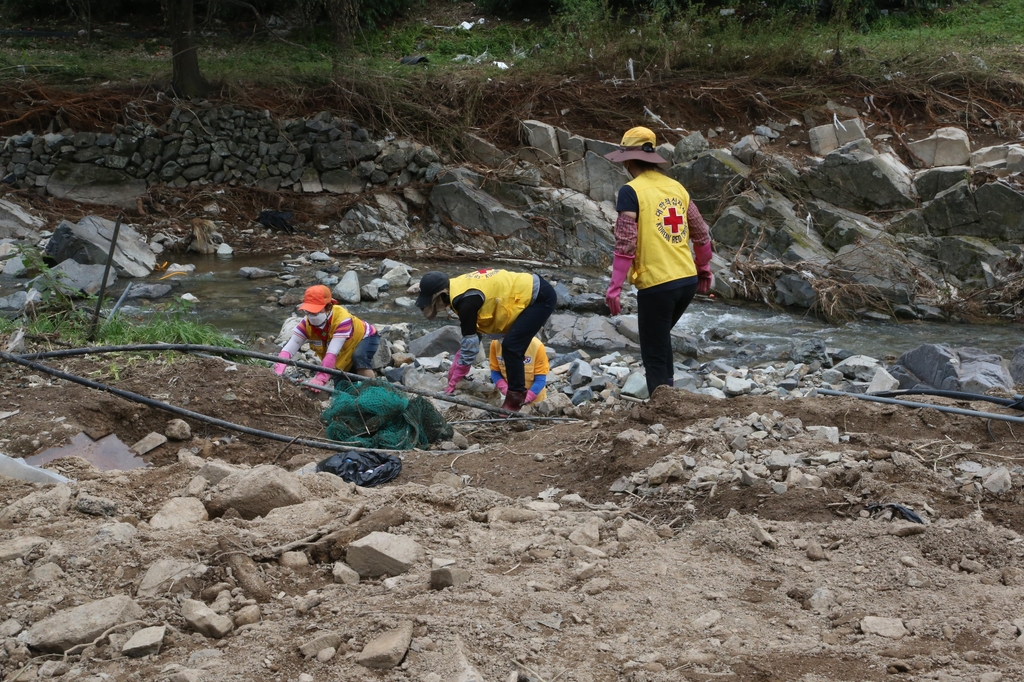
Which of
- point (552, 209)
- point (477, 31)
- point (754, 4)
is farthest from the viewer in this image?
point (477, 31)

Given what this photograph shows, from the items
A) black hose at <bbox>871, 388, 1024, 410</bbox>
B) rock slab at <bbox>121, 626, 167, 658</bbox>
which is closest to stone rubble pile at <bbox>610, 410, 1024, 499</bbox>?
black hose at <bbox>871, 388, 1024, 410</bbox>

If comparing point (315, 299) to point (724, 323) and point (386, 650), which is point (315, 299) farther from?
point (724, 323)

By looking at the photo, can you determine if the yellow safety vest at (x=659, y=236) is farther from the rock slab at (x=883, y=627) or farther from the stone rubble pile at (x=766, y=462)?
the rock slab at (x=883, y=627)

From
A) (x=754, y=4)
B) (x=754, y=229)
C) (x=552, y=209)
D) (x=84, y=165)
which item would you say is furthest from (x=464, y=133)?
(x=754, y=4)

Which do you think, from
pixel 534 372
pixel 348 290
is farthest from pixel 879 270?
pixel 534 372

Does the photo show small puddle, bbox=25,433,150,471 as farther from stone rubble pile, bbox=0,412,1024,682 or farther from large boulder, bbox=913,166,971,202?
large boulder, bbox=913,166,971,202

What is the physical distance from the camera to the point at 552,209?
13.9 m

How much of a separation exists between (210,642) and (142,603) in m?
0.31

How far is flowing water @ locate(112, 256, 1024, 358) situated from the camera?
375 inches

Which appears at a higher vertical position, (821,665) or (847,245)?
(821,665)

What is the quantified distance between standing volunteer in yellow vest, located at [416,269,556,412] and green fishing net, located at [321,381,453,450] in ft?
2.18

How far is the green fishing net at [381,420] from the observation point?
5.18 m

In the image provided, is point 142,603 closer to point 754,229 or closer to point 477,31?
point 754,229

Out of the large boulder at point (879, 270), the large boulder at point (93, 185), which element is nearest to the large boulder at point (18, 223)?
the large boulder at point (93, 185)
